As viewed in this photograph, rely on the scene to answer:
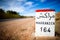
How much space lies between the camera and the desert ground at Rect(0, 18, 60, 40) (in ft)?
5.17

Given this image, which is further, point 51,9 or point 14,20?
point 14,20

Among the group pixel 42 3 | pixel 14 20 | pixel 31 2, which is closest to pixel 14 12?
pixel 14 20

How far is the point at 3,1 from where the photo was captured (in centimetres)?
164

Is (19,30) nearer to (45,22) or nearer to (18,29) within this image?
(18,29)

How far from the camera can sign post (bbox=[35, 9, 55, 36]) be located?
1521mm

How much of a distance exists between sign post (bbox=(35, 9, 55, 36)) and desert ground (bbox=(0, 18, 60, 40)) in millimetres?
50

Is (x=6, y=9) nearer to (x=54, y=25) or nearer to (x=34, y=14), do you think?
(x=34, y=14)

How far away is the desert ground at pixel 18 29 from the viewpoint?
158 cm

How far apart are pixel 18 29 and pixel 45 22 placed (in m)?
0.32

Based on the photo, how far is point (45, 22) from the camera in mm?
1539

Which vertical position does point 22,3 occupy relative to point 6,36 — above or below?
above

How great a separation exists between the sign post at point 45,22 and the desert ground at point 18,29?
0.05 meters

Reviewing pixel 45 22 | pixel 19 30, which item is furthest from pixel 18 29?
pixel 45 22

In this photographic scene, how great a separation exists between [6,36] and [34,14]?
1.38 feet
